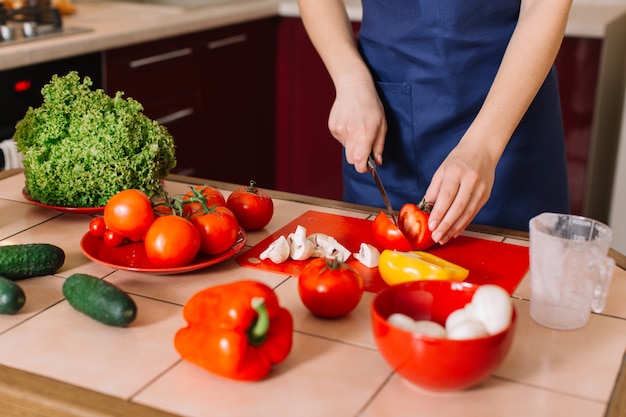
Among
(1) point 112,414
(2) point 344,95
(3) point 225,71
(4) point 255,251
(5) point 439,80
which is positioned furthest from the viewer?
(3) point 225,71

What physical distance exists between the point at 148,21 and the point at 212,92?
44 cm

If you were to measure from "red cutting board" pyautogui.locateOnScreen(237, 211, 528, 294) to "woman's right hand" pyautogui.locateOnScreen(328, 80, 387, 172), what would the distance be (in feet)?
0.41

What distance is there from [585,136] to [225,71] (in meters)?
1.40

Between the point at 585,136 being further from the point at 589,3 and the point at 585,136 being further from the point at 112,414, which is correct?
the point at 112,414

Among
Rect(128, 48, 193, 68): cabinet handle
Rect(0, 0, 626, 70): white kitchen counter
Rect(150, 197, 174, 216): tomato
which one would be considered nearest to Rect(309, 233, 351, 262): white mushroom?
Rect(150, 197, 174, 216): tomato

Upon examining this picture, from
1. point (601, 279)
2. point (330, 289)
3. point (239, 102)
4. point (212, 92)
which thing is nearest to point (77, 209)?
point (330, 289)

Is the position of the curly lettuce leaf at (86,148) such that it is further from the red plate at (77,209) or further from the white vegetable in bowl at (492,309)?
the white vegetable in bowl at (492,309)

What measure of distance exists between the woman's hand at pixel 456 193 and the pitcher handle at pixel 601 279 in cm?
28

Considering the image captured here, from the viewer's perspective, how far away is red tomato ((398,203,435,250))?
1322 mm

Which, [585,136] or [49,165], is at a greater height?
[49,165]

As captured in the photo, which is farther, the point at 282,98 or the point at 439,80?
the point at 282,98

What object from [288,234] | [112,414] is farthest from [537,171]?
[112,414]

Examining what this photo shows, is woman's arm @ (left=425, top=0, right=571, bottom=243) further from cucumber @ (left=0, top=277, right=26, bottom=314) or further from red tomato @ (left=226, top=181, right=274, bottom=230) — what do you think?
cucumber @ (left=0, top=277, right=26, bottom=314)

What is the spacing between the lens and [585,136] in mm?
3076
